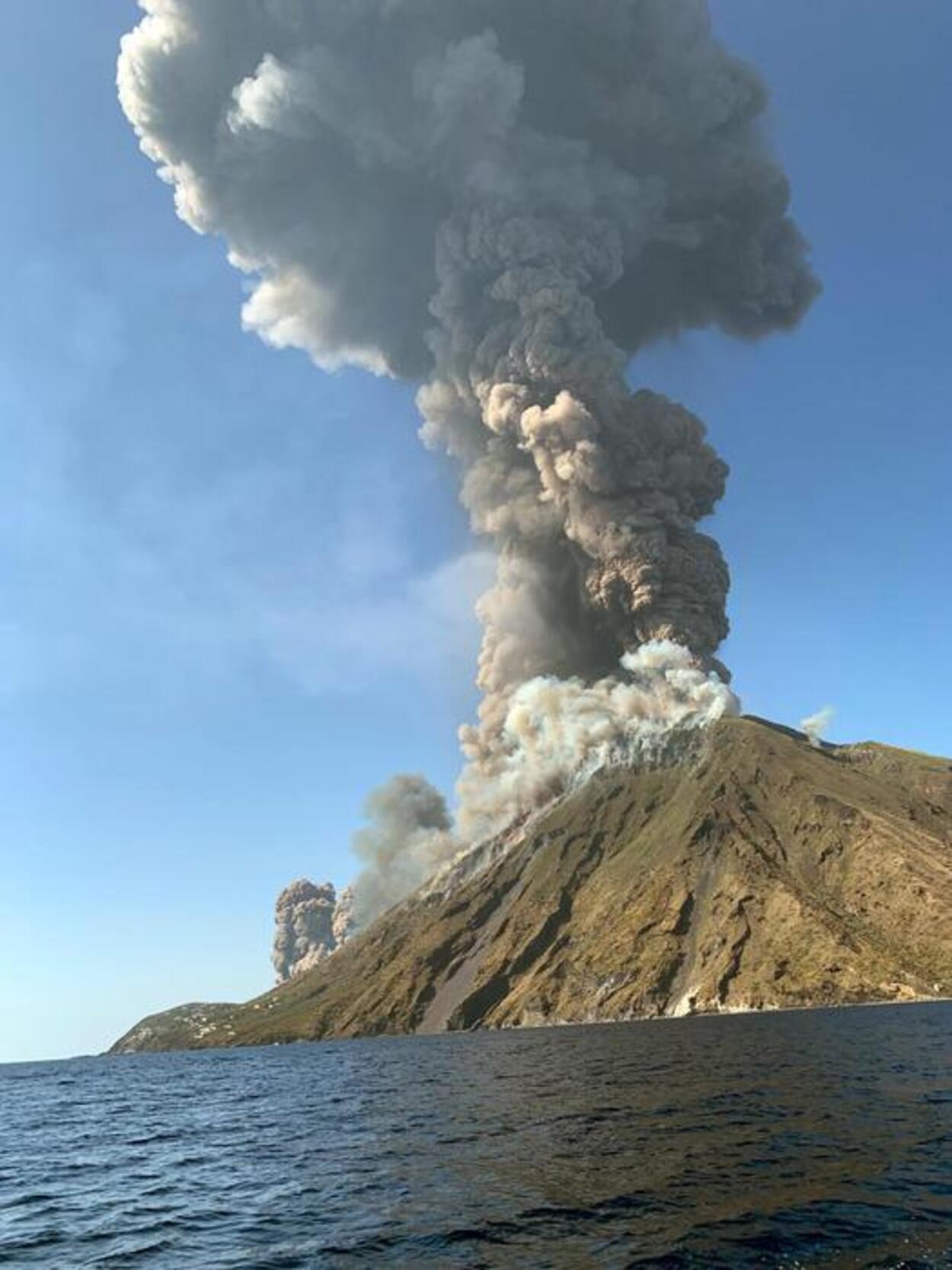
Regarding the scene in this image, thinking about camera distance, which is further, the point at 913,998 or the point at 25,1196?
the point at 913,998

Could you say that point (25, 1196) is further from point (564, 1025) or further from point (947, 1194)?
point (564, 1025)

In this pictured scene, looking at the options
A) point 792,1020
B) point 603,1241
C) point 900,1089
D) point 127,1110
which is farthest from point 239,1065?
point 603,1241

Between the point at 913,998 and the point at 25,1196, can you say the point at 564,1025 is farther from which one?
the point at 25,1196

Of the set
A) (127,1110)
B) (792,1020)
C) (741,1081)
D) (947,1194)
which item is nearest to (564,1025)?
→ (792,1020)

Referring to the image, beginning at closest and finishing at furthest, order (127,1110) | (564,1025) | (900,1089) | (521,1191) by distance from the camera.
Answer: (521,1191) → (900,1089) → (127,1110) → (564,1025)

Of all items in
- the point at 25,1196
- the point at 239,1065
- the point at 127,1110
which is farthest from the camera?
the point at 239,1065

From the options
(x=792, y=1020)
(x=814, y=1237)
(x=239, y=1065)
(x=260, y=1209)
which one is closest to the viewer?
(x=814, y=1237)
